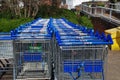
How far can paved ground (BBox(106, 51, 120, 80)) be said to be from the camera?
35.9 feet

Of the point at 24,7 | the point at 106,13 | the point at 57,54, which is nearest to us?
the point at 57,54

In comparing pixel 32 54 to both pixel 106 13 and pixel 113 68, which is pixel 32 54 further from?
pixel 106 13

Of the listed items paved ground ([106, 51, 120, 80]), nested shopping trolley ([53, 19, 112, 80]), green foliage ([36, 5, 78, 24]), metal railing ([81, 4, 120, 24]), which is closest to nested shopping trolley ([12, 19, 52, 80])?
nested shopping trolley ([53, 19, 112, 80])

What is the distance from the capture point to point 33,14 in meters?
21.7

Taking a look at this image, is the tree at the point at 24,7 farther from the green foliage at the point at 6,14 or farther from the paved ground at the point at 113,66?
the paved ground at the point at 113,66

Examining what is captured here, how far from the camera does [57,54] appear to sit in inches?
301

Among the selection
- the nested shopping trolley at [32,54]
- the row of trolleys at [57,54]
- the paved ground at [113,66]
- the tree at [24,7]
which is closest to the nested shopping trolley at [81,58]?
the row of trolleys at [57,54]

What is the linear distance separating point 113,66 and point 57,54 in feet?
17.9

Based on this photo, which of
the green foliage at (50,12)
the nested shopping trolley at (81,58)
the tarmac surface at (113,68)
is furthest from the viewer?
the green foliage at (50,12)

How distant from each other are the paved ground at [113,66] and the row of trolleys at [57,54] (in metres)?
2.31

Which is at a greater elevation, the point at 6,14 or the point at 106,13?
the point at 6,14

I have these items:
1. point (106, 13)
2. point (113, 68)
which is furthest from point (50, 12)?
point (113, 68)

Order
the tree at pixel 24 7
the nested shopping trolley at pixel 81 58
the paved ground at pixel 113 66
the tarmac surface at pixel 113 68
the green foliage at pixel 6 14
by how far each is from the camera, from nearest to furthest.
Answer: the nested shopping trolley at pixel 81 58, the tarmac surface at pixel 113 68, the paved ground at pixel 113 66, the tree at pixel 24 7, the green foliage at pixel 6 14

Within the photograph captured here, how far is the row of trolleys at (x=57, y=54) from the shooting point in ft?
23.6
